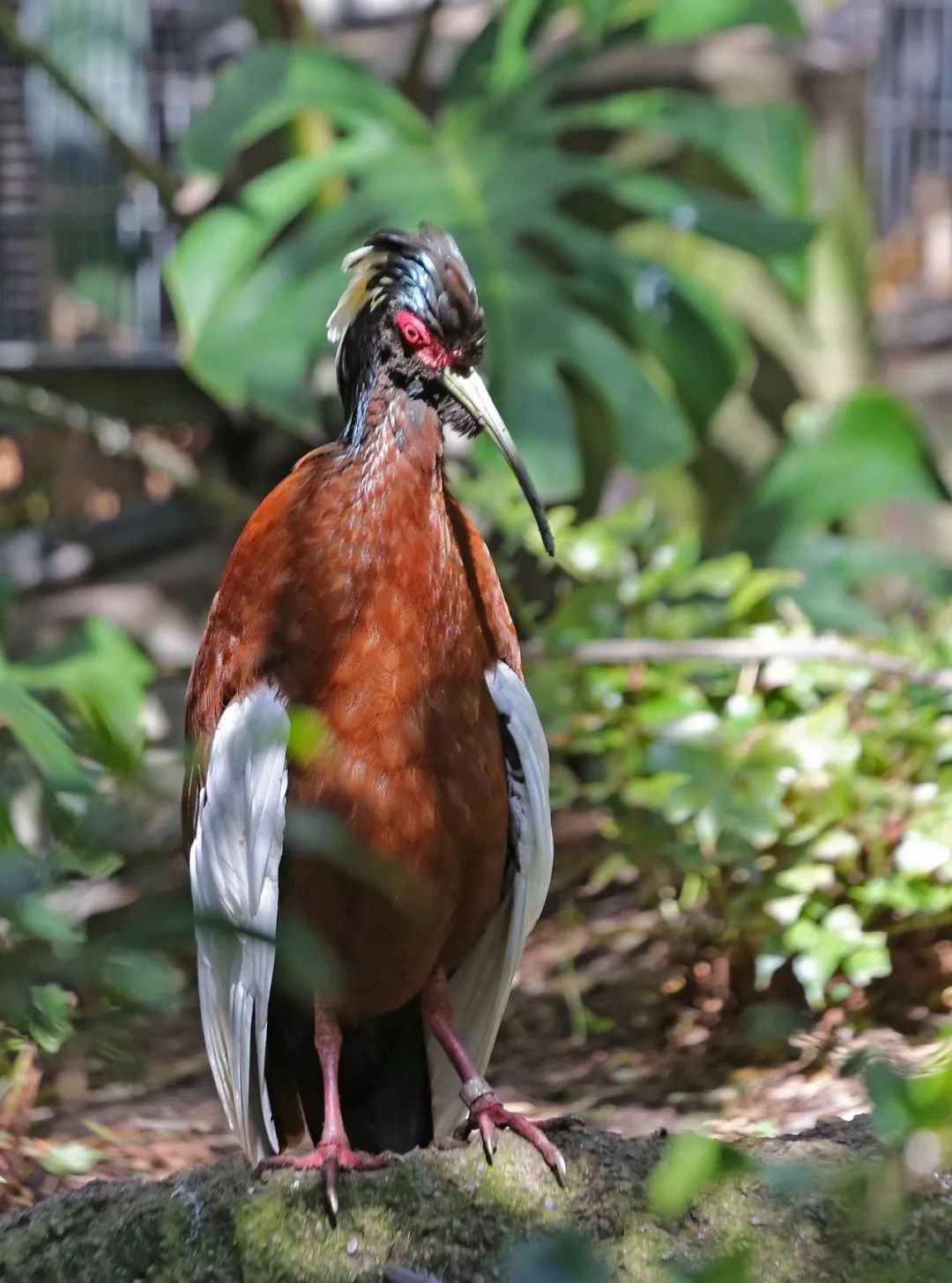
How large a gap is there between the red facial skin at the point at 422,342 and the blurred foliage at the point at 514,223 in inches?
47.3

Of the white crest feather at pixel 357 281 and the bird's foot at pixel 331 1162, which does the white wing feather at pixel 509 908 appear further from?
the white crest feather at pixel 357 281

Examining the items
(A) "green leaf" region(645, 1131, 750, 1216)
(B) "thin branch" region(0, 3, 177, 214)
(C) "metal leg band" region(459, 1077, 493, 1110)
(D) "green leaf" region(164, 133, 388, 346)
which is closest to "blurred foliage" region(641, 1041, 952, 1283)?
(A) "green leaf" region(645, 1131, 750, 1216)

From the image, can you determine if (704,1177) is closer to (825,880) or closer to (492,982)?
(492,982)

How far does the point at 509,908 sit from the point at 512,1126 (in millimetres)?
414

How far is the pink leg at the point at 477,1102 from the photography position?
209cm

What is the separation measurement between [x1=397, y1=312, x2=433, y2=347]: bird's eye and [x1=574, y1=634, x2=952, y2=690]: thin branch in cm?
134

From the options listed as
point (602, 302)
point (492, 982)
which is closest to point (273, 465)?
point (602, 302)

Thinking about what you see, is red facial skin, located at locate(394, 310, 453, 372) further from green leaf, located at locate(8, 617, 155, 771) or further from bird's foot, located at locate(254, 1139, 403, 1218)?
bird's foot, located at locate(254, 1139, 403, 1218)

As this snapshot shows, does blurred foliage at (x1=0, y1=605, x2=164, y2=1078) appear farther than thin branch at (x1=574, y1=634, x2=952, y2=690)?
No

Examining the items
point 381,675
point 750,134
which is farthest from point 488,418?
point 750,134

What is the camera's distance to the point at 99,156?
6180mm

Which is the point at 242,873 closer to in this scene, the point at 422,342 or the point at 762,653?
the point at 422,342

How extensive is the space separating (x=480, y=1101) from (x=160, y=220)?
190 inches

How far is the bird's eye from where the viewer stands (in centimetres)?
235
